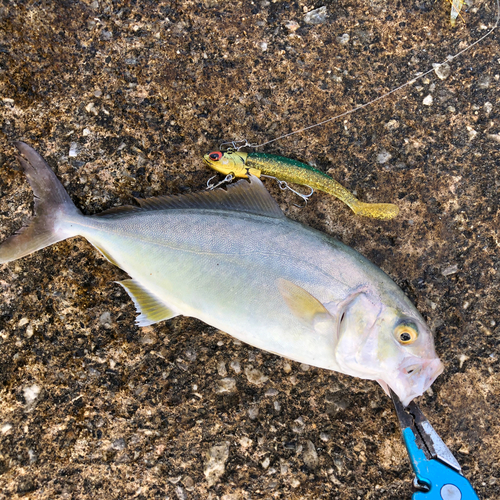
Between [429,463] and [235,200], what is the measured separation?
5.61 ft

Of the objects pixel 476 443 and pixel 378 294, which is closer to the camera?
pixel 378 294

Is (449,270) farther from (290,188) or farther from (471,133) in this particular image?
(290,188)

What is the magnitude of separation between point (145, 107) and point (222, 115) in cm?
47

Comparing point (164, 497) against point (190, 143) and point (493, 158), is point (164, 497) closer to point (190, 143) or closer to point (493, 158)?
point (190, 143)

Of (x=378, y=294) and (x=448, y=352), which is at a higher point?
(x=378, y=294)

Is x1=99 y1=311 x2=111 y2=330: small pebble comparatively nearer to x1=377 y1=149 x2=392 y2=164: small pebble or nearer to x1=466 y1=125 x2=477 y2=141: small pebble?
x1=377 y1=149 x2=392 y2=164: small pebble

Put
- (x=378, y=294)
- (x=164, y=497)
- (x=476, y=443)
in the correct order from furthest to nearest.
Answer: (x=476, y=443) → (x=164, y=497) → (x=378, y=294)

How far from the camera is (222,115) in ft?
7.78

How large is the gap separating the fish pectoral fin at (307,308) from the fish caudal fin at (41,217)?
1.21 metres

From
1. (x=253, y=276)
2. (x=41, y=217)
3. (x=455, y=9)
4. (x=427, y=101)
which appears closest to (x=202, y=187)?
(x=253, y=276)

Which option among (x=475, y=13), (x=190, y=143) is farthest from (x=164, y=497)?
(x=475, y=13)

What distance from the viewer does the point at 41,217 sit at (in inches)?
83.4

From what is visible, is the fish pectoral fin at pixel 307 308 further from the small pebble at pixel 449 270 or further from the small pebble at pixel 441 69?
the small pebble at pixel 441 69

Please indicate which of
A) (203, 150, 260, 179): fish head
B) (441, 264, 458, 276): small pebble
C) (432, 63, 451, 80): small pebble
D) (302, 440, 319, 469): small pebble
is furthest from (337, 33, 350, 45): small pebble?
(302, 440, 319, 469): small pebble
